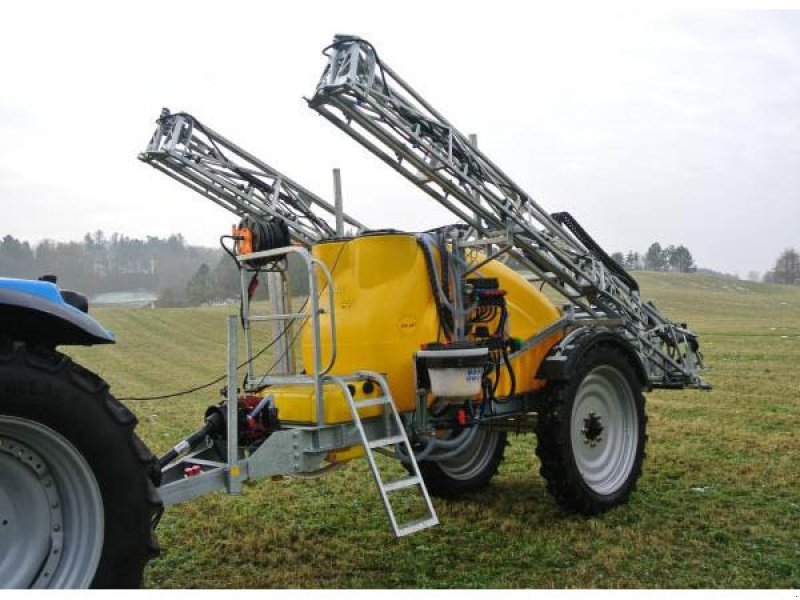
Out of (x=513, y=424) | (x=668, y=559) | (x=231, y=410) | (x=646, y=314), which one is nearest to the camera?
(x=231, y=410)

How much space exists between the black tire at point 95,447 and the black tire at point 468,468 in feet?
11.2

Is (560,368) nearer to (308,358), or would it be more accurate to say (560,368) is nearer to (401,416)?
(401,416)

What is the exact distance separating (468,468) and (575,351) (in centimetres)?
165

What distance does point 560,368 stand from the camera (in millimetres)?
5961

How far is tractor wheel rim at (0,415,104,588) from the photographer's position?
3121mm

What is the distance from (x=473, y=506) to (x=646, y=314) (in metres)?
2.81

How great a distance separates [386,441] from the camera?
187 inches

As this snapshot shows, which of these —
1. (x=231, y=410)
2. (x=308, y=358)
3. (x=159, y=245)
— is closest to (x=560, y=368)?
(x=308, y=358)

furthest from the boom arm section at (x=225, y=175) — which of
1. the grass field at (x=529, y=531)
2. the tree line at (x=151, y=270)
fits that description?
the tree line at (x=151, y=270)

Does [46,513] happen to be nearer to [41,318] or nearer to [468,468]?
[41,318]

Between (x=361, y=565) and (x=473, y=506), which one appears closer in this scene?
(x=361, y=565)

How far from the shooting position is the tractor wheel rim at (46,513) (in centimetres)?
312

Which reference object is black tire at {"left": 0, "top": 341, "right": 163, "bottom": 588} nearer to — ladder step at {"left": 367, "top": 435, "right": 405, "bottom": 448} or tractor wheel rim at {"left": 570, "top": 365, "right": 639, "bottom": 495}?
ladder step at {"left": 367, "top": 435, "right": 405, "bottom": 448}

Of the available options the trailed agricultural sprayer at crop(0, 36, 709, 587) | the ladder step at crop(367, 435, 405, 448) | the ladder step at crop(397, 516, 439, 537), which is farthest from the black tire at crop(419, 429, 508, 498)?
the ladder step at crop(397, 516, 439, 537)
